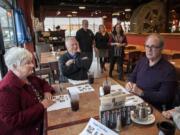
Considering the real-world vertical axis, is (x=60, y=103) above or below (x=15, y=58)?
below

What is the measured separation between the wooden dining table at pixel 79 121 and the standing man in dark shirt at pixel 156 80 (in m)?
0.33

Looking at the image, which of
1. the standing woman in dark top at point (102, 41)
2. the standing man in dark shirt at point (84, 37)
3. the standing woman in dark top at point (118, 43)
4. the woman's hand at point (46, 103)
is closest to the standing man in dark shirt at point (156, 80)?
the woman's hand at point (46, 103)

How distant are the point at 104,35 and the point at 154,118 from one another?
16.3 feet

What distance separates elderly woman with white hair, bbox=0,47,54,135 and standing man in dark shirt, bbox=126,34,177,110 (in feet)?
3.07

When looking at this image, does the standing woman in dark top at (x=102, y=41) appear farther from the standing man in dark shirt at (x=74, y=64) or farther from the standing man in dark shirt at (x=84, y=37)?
the standing man in dark shirt at (x=74, y=64)

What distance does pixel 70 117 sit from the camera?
1.43 metres

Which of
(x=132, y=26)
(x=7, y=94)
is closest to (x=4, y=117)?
(x=7, y=94)

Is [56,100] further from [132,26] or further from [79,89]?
[132,26]

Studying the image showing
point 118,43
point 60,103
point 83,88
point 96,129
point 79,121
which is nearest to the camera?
point 96,129

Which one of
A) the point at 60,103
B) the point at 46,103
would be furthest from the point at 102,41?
the point at 46,103

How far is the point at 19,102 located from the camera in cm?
142

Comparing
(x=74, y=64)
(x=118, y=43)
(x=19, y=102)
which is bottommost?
(x=19, y=102)

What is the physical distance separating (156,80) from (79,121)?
921mm

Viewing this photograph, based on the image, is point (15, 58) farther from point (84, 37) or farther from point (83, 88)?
point (84, 37)
